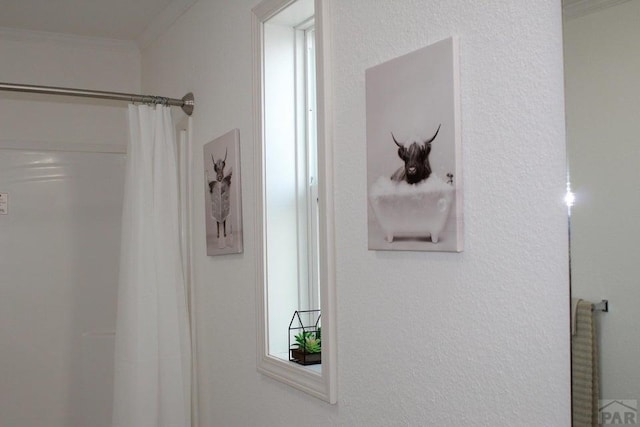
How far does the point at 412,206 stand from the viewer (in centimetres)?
130

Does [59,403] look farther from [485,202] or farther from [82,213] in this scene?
[485,202]

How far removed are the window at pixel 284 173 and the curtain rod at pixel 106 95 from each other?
643 mm

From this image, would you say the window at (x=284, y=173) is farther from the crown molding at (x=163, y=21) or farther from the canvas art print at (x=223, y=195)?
the crown molding at (x=163, y=21)

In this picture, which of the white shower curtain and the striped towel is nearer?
the striped towel

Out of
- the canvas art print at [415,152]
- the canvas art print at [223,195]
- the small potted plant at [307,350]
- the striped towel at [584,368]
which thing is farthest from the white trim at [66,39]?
the striped towel at [584,368]

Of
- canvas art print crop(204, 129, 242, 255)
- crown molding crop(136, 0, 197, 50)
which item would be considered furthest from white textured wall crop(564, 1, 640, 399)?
crown molding crop(136, 0, 197, 50)

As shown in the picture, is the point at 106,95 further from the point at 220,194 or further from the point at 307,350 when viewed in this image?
the point at 307,350

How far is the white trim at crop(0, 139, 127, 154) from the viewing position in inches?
121

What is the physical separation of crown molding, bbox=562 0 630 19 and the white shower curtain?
5.66 ft

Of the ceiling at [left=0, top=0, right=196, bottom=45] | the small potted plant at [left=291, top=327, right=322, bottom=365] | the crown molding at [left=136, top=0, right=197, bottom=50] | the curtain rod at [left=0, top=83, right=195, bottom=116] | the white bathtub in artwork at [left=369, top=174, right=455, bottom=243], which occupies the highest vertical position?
the ceiling at [left=0, top=0, right=196, bottom=45]

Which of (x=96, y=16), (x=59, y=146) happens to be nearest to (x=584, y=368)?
(x=96, y=16)

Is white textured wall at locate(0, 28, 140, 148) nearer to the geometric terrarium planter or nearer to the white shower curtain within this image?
the white shower curtain

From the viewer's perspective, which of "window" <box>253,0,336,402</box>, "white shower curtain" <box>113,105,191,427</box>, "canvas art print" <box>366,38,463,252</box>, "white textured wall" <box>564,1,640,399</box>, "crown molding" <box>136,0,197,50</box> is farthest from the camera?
"crown molding" <box>136,0,197,50</box>

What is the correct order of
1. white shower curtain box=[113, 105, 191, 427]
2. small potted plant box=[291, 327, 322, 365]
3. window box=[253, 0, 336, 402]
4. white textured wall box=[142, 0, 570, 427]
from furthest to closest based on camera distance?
white shower curtain box=[113, 105, 191, 427] < window box=[253, 0, 336, 402] < small potted plant box=[291, 327, 322, 365] < white textured wall box=[142, 0, 570, 427]
